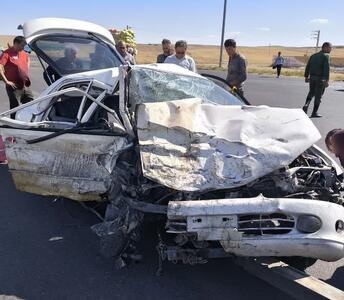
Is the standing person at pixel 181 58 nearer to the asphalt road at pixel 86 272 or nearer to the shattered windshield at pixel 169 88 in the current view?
the shattered windshield at pixel 169 88

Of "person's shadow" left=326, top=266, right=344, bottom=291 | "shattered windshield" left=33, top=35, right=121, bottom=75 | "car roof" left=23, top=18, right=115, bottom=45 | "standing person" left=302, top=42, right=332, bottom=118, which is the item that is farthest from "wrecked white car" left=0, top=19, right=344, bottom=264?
"standing person" left=302, top=42, right=332, bottom=118

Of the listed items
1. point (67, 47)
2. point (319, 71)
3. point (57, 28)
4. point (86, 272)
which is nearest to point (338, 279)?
point (86, 272)

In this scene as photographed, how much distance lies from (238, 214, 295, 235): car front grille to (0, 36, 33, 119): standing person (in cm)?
624

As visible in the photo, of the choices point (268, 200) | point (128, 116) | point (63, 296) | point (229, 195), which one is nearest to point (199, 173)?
point (229, 195)

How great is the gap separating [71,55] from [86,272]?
3412 mm

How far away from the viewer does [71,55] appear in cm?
632

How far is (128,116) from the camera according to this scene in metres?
4.09

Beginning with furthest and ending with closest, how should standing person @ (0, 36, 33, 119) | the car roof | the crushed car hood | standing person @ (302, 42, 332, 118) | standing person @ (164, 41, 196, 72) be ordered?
1. standing person @ (302, 42, 332, 118)
2. standing person @ (0, 36, 33, 119)
3. standing person @ (164, 41, 196, 72)
4. the car roof
5. the crushed car hood

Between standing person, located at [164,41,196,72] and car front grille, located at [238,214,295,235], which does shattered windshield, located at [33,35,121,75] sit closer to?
standing person, located at [164,41,196,72]

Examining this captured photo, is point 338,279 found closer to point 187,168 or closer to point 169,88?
point 187,168

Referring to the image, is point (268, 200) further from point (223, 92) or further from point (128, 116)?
point (223, 92)

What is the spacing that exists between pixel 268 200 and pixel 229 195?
0.37 m

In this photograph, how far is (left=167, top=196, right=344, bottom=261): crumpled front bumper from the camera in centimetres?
315

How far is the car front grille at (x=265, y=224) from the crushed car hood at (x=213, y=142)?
287mm
